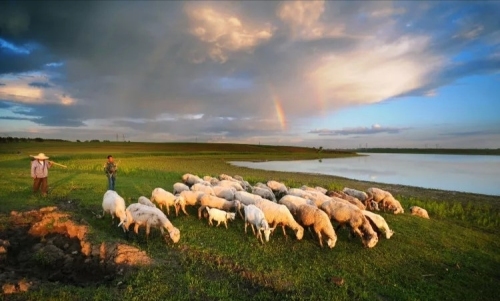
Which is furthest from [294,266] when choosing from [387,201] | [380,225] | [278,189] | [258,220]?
[278,189]

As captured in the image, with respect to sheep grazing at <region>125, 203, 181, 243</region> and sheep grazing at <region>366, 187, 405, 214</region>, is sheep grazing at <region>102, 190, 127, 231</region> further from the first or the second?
sheep grazing at <region>366, 187, 405, 214</region>

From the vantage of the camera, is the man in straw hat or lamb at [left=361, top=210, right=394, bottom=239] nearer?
lamb at [left=361, top=210, right=394, bottom=239]

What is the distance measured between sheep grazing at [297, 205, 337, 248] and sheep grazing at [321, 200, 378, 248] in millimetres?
964

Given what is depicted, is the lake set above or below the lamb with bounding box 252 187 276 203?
below

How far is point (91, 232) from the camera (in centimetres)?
970

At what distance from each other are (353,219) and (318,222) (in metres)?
1.38

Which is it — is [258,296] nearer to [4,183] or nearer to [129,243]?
[129,243]

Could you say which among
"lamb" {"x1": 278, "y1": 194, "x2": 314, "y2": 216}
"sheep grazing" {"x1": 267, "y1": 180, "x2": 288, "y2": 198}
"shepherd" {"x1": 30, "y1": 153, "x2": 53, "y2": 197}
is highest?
Result: "shepherd" {"x1": 30, "y1": 153, "x2": 53, "y2": 197}

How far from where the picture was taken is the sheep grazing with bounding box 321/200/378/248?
10209 mm

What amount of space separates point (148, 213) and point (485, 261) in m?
10.6

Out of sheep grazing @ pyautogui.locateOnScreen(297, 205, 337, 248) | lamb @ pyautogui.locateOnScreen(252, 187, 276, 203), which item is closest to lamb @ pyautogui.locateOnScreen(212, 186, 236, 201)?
lamb @ pyautogui.locateOnScreen(252, 187, 276, 203)

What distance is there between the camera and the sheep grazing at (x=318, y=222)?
10031mm

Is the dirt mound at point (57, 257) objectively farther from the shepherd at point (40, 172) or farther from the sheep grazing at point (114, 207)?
the shepherd at point (40, 172)

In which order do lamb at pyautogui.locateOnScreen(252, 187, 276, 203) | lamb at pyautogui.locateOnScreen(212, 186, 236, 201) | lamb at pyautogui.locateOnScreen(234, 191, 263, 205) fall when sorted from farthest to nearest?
lamb at pyautogui.locateOnScreen(252, 187, 276, 203), lamb at pyautogui.locateOnScreen(212, 186, 236, 201), lamb at pyautogui.locateOnScreen(234, 191, 263, 205)
